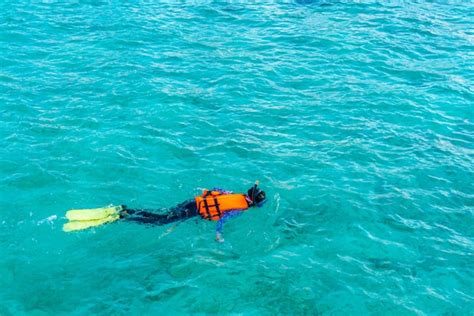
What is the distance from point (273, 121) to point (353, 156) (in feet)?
12.7

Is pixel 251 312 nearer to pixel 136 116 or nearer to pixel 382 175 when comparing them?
pixel 382 175

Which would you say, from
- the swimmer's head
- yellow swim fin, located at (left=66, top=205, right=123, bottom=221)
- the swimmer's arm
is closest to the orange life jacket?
the swimmer's arm

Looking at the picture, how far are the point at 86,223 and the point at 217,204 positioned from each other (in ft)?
13.7

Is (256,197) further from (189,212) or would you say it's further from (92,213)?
(92,213)

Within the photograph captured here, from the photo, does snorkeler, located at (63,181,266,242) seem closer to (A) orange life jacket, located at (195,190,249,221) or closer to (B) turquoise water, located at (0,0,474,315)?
(A) orange life jacket, located at (195,190,249,221)

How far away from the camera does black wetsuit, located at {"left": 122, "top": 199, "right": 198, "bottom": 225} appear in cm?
1598

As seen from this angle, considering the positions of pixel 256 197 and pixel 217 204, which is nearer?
pixel 217 204

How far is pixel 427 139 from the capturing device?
2088 centimetres

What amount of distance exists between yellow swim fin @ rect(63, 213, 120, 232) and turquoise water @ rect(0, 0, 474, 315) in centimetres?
23

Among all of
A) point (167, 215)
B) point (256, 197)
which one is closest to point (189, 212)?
point (167, 215)

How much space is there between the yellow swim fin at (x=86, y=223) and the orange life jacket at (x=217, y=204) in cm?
273

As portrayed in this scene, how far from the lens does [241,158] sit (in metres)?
19.4

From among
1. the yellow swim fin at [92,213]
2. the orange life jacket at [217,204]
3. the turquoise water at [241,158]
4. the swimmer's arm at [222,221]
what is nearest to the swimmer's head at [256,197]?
the orange life jacket at [217,204]

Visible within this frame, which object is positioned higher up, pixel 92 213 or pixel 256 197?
pixel 256 197
